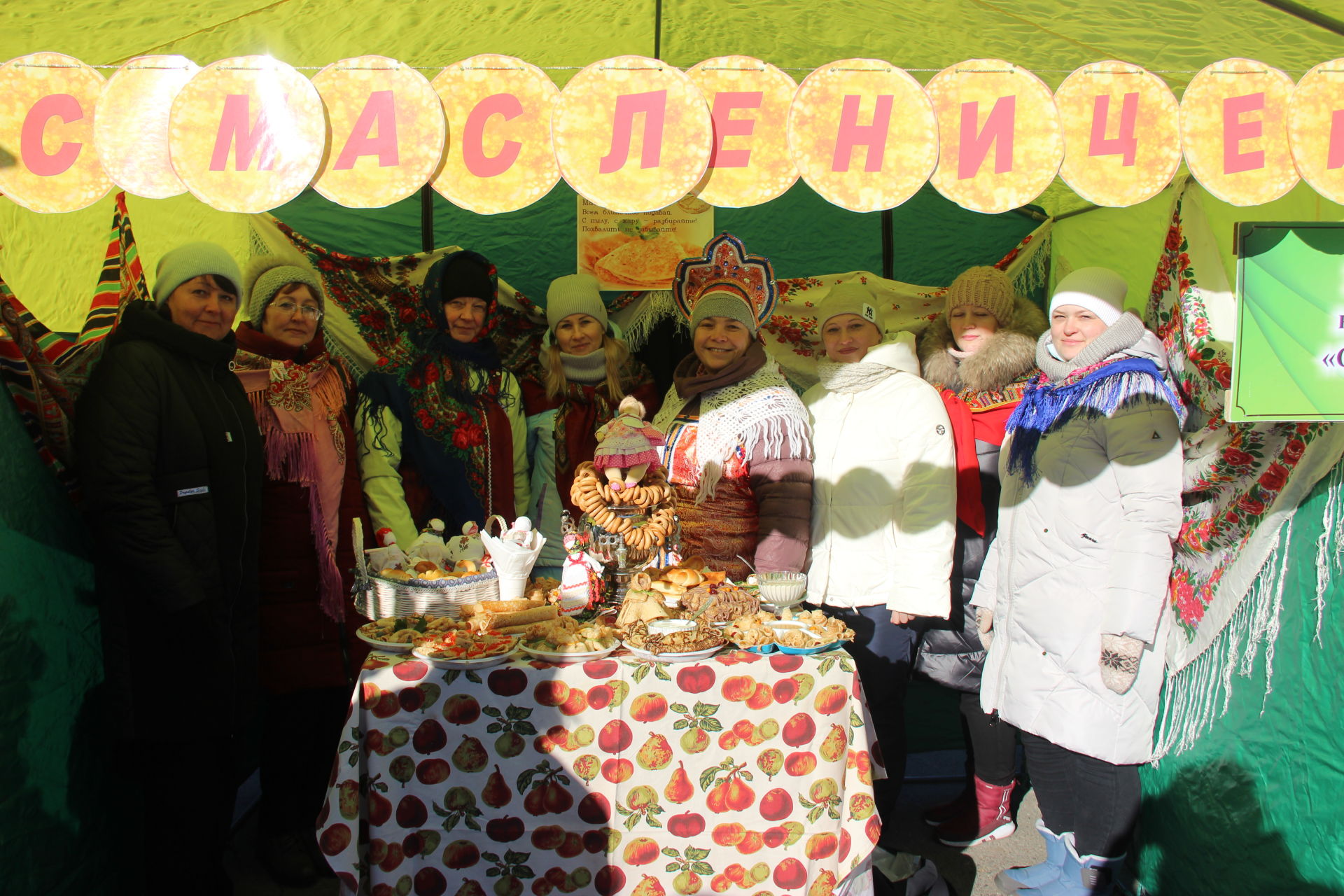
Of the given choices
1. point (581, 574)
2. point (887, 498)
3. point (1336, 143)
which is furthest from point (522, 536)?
point (1336, 143)

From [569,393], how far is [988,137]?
1976 millimetres

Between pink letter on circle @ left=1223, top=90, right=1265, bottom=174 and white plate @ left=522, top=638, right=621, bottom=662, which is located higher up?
pink letter on circle @ left=1223, top=90, right=1265, bottom=174

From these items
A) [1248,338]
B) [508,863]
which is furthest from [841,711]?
[1248,338]

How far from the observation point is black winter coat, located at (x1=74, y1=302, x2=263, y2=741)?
2389 millimetres

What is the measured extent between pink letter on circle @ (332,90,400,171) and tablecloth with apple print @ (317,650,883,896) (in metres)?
1.27

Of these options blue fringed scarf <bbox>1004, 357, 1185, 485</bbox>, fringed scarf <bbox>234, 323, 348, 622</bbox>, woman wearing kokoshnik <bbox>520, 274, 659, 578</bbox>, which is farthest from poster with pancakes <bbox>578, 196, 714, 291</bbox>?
blue fringed scarf <bbox>1004, 357, 1185, 485</bbox>

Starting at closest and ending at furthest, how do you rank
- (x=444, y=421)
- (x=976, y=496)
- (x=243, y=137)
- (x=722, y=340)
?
(x=243, y=137) → (x=722, y=340) → (x=976, y=496) → (x=444, y=421)

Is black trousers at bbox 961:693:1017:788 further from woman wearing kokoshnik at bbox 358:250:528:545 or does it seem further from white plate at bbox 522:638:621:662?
woman wearing kokoshnik at bbox 358:250:528:545

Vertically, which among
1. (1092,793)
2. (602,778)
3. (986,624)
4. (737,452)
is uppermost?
(737,452)

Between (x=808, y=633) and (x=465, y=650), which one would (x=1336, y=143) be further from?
(x=465, y=650)

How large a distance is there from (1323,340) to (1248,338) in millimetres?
171

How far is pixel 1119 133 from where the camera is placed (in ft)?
7.29

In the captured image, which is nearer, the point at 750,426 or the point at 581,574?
the point at 581,574

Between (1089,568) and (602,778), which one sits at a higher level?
(1089,568)
